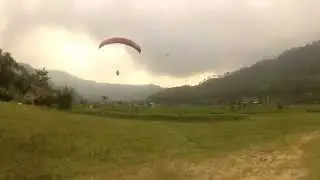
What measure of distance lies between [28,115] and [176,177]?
64.4 ft

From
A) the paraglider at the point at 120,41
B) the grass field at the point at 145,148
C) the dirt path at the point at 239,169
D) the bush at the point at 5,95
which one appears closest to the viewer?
the dirt path at the point at 239,169

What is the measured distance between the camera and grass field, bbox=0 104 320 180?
36.7m

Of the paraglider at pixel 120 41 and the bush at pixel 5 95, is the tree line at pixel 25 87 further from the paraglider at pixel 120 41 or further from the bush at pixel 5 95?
the paraglider at pixel 120 41

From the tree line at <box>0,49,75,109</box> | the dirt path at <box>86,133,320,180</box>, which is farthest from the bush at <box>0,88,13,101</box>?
the dirt path at <box>86,133,320,180</box>

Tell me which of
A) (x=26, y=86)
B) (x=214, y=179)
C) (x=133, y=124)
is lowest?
(x=214, y=179)

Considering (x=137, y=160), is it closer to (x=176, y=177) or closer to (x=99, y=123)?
(x=176, y=177)

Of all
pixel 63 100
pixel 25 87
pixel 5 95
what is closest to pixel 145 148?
pixel 63 100

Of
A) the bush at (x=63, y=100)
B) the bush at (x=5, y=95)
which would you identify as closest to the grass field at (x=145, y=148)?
the bush at (x=63, y=100)

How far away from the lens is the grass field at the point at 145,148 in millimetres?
36719

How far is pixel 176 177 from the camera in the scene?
3522 cm

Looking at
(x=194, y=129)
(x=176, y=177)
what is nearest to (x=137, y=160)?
(x=176, y=177)

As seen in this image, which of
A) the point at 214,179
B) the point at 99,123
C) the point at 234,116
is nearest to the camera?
the point at 214,179

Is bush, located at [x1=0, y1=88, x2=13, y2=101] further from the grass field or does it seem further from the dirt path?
the dirt path

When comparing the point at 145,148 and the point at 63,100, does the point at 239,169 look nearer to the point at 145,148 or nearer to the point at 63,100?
the point at 145,148
